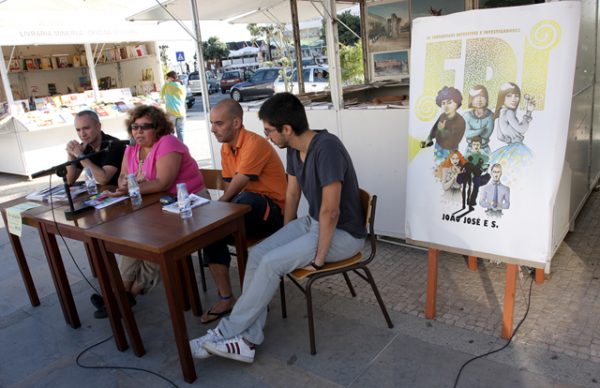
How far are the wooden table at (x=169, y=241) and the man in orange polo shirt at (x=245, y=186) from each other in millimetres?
257

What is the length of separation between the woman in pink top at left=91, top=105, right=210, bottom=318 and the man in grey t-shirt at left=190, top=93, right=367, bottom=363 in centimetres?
80

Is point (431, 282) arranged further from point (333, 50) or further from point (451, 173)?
point (333, 50)

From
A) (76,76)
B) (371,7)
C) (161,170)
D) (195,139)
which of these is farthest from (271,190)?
(76,76)

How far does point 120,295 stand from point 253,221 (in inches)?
33.7

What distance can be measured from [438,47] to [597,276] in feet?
6.03

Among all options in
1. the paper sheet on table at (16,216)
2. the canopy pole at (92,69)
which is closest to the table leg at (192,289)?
the paper sheet on table at (16,216)

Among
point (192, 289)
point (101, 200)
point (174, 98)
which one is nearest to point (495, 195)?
point (192, 289)

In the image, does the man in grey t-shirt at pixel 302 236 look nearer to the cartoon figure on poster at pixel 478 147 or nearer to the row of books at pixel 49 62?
the cartoon figure on poster at pixel 478 147

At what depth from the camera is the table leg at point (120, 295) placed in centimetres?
250

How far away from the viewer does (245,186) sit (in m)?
2.95

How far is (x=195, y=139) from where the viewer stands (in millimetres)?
10617

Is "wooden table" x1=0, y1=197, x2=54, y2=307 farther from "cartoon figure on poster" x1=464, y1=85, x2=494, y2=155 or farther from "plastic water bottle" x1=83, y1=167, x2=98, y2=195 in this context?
"cartoon figure on poster" x1=464, y1=85, x2=494, y2=155

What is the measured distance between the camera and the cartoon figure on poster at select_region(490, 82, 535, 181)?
2.18 metres

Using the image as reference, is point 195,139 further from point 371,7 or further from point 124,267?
point 124,267
